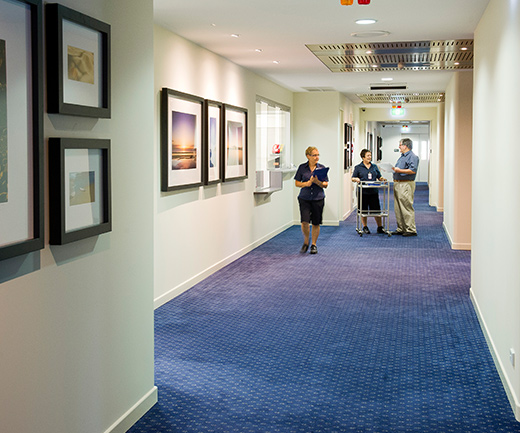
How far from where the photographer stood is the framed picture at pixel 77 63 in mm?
2715

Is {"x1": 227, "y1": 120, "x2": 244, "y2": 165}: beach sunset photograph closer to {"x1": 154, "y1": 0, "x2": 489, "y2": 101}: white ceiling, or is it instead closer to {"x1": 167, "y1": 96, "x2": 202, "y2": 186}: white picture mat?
{"x1": 154, "y1": 0, "x2": 489, "y2": 101}: white ceiling

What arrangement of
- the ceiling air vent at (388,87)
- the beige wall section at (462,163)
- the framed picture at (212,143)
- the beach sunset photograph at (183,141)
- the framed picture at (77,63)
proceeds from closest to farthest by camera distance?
the framed picture at (77,63)
the beach sunset photograph at (183,141)
the framed picture at (212,143)
the beige wall section at (462,163)
the ceiling air vent at (388,87)

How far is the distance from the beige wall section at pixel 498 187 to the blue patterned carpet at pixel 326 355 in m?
0.28

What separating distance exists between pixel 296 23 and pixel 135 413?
409cm

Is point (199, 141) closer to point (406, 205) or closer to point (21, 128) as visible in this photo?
point (21, 128)

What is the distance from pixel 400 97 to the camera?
1567cm

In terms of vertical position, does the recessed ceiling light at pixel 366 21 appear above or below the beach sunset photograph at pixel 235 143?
above

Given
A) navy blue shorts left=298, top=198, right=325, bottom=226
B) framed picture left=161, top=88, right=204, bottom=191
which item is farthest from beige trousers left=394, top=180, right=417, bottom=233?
framed picture left=161, top=88, right=204, bottom=191

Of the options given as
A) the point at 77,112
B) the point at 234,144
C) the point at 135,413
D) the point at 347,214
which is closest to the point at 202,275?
the point at 234,144

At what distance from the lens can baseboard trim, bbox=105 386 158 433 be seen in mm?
3461

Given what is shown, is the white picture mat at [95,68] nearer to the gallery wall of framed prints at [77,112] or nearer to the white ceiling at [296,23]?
the gallery wall of framed prints at [77,112]

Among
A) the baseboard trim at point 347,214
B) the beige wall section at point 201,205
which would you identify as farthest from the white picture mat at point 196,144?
the baseboard trim at point 347,214

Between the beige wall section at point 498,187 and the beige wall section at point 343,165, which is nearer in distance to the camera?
the beige wall section at point 498,187

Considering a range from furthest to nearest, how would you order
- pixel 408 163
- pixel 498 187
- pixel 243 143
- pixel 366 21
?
pixel 408 163
pixel 243 143
pixel 366 21
pixel 498 187
